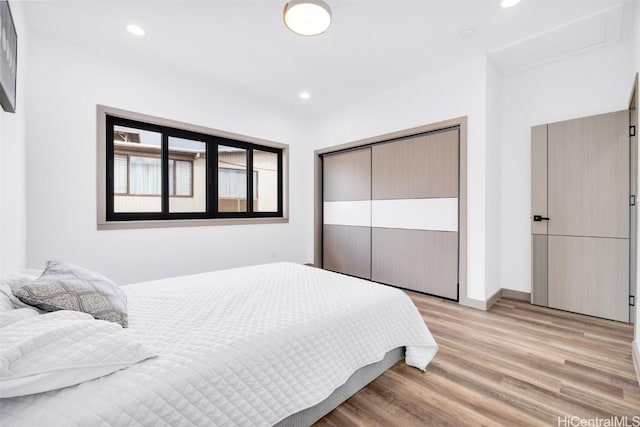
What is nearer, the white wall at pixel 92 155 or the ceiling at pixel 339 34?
the ceiling at pixel 339 34

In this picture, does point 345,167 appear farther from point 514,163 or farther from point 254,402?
point 254,402

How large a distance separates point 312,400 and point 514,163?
335cm

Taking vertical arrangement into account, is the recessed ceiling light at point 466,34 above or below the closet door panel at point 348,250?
above

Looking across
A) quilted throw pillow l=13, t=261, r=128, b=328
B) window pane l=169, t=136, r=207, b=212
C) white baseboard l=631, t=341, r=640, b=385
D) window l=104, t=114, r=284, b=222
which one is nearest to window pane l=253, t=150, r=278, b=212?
window l=104, t=114, r=284, b=222

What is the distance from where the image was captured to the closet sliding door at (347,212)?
416 cm

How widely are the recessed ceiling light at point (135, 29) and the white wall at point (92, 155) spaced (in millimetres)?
589

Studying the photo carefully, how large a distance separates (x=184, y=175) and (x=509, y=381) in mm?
3764

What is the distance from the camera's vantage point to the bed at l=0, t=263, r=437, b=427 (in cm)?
86

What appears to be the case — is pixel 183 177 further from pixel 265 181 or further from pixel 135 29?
pixel 135 29

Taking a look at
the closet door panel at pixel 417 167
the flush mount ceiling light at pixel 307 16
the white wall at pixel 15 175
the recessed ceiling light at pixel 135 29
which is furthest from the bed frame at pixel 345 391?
the recessed ceiling light at pixel 135 29

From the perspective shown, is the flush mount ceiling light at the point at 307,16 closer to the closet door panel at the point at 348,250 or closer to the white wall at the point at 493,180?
the white wall at the point at 493,180

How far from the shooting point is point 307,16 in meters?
2.14

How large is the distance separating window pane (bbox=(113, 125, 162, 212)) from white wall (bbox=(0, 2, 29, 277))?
0.76m

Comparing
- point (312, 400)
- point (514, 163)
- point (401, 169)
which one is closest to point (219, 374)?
point (312, 400)
